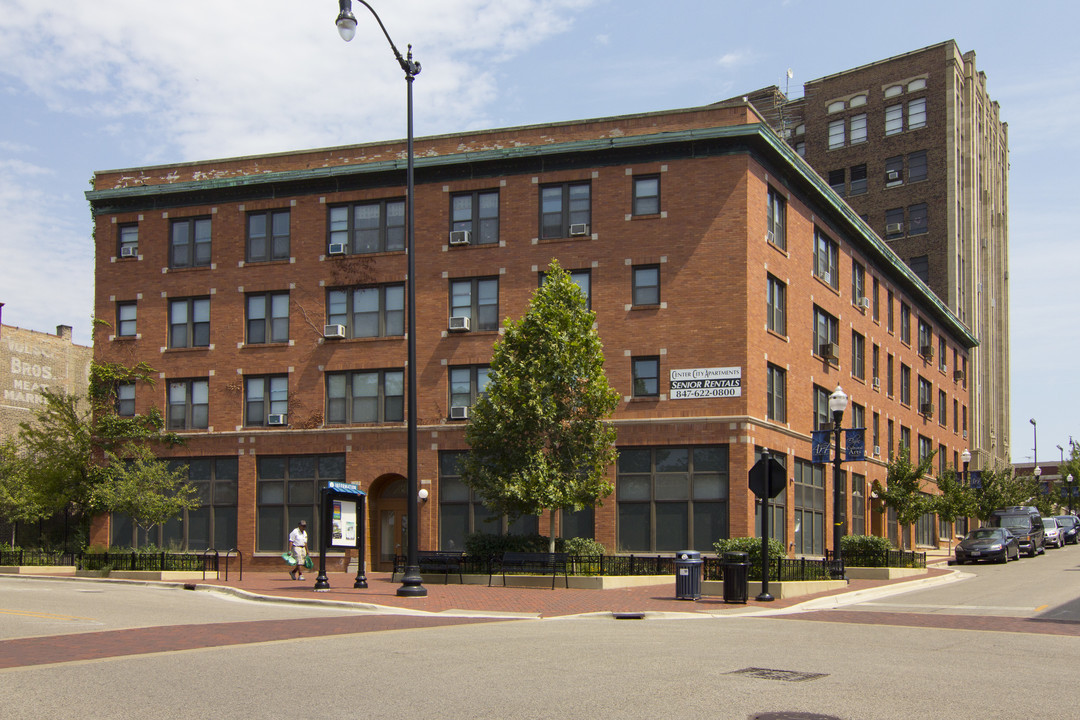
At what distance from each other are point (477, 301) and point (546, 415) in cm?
913

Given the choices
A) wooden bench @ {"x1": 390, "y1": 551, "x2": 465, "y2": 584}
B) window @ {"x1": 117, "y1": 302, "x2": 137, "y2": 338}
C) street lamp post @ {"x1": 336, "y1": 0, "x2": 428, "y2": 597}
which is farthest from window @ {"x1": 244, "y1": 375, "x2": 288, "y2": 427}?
street lamp post @ {"x1": 336, "y1": 0, "x2": 428, "y2": 597}

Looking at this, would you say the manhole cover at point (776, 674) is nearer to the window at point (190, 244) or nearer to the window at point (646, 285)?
the window at point (646, 285)

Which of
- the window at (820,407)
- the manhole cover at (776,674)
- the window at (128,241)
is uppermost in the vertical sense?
the window at (128,241)

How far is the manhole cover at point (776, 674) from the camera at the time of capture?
11703mm

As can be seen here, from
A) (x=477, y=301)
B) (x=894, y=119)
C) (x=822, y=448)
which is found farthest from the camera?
(x=894, y=119)

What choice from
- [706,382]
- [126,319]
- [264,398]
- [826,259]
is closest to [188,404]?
[264,398]

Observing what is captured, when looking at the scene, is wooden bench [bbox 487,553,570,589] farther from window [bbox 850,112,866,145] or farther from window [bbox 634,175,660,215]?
window [bbox 850,112,866,145]

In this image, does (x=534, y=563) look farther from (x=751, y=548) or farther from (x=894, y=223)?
(x=894, y=223)

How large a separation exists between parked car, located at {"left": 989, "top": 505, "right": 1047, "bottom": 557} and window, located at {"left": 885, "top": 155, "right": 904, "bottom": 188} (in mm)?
28999

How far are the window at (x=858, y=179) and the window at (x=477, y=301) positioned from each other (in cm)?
4789

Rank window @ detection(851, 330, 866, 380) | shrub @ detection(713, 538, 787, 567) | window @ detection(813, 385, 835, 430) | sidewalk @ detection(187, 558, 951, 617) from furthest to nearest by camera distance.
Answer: window @ detection(851, 330, 866, 380), window @ detection(813, 385, 835, 430), shrub @ detection(713, 538, 787, 567), sidewalk @ detection(187, 558, 951, 617)

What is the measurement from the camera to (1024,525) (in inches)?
2068

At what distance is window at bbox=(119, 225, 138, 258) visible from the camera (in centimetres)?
4320

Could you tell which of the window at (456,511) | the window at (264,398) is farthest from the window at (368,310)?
the window at (456,511)
